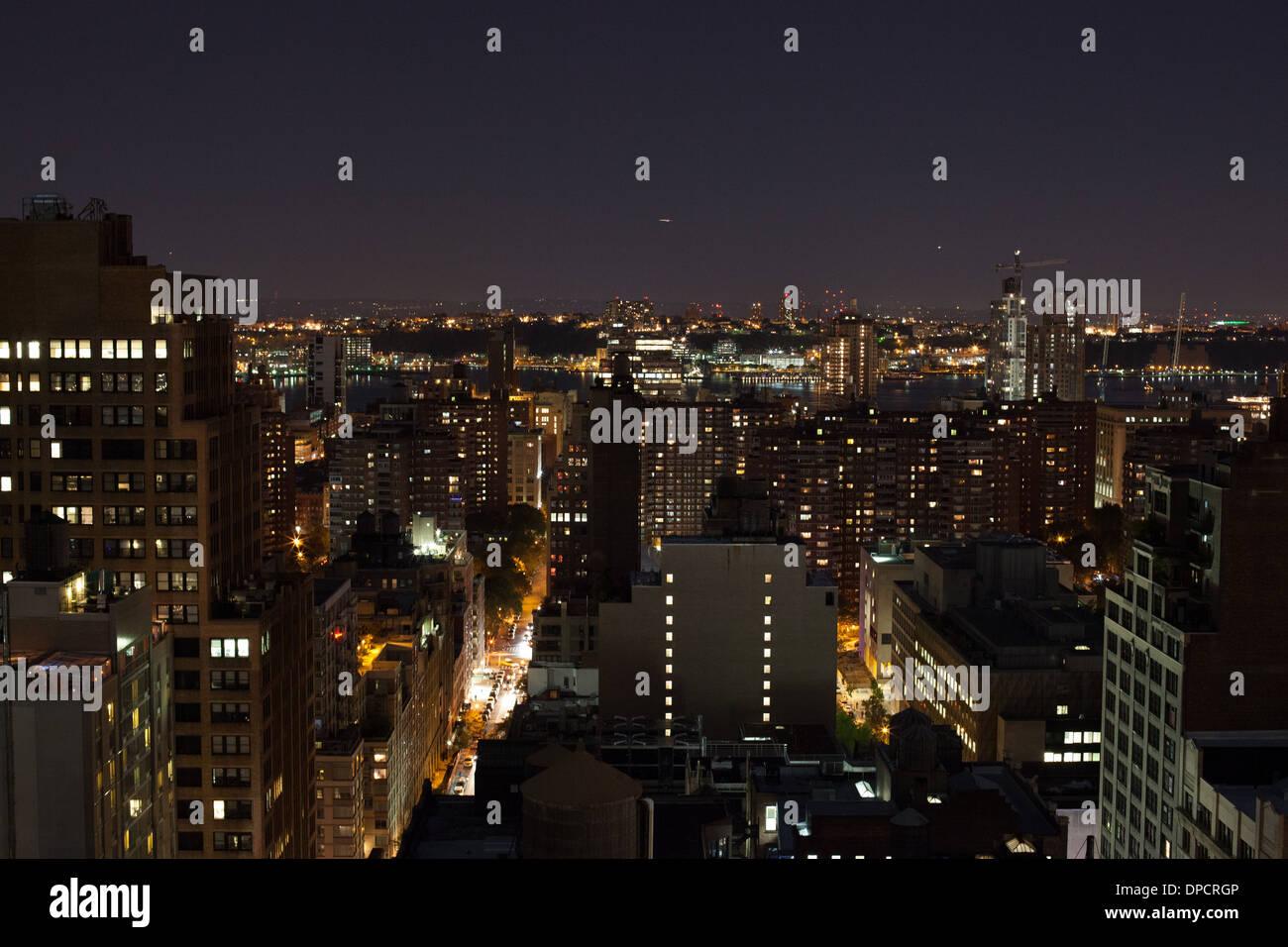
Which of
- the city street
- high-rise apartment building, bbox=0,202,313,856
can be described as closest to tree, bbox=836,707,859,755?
the city street

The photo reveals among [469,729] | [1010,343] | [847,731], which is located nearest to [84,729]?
[847,731]

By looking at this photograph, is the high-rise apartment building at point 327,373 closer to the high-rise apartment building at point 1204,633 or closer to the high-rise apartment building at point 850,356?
the high-rise apartment building at point 850,356

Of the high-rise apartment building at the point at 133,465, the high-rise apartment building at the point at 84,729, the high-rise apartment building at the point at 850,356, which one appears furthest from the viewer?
the high-rise apartment building at the point at 850,356

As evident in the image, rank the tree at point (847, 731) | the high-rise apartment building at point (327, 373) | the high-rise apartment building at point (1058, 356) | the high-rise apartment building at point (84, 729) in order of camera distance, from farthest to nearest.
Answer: the high-rise apartment building at point (327, 373) → the high-rise apartment building at point (1058, 356) → the tree at point (847, 731) → the high-rise apartment building at point (84, 729)

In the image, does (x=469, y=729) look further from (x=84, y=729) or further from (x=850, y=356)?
(x=850, y=356)

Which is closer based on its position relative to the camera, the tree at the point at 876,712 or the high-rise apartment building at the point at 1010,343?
the tree at the point at 876,712

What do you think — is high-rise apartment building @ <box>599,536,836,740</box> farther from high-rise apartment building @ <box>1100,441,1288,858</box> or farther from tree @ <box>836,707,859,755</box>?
high-rise apartment building @ <box>1100,441,1288,858</box>

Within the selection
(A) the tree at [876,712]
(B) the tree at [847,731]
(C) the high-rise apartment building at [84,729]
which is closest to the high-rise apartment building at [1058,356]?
(A) the tree at [876,712]

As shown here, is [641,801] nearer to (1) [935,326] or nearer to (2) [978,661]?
(2) [978,661]
